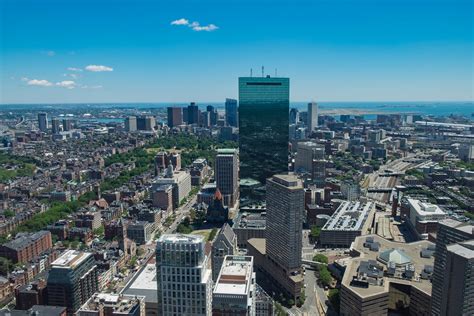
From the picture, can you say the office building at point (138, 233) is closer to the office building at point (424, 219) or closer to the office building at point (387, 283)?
the office building at point (387, 283)

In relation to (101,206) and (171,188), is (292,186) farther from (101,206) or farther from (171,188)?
(101,206)

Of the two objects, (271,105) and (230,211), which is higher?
(271,105)

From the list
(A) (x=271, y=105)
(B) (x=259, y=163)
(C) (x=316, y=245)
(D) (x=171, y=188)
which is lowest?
(C) (x=316, y=245)

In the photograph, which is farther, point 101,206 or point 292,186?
point 101,206

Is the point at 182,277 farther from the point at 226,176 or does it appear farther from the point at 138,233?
the point at 226,176

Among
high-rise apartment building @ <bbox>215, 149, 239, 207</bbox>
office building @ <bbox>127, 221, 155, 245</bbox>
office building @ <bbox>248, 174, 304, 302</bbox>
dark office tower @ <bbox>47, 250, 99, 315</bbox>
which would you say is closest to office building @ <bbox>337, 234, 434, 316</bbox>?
office building @ <bbox>248, 174, 304, 302</bbox>

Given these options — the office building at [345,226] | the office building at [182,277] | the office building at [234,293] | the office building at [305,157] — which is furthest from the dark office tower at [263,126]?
the office building at [182,277]

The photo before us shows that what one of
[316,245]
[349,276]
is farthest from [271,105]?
[349,276]

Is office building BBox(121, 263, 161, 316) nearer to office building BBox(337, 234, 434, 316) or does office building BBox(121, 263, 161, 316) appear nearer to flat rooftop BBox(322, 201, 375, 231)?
office building BBox(337, 234, 434, 316)
